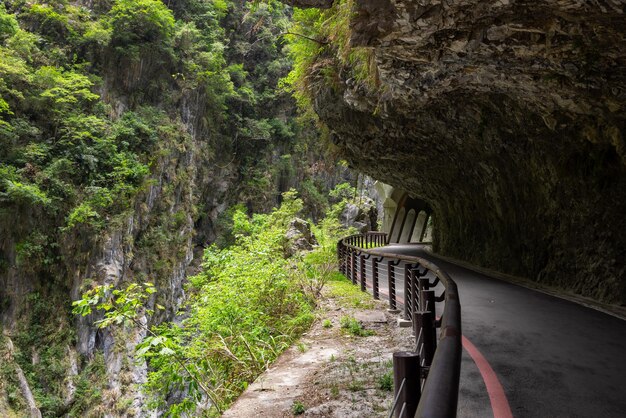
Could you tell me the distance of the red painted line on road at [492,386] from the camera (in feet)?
11.6

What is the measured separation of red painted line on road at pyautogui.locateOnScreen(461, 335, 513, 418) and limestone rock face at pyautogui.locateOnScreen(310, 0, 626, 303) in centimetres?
424

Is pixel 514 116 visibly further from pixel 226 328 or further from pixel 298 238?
pixel 298 238

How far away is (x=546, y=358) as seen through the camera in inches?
194

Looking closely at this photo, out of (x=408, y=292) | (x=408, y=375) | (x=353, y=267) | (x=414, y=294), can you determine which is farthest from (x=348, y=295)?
(x=408, y=375)

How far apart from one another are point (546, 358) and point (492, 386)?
→ 130cm

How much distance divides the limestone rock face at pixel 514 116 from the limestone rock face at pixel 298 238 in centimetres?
591

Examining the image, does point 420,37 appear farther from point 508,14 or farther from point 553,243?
point 553,243

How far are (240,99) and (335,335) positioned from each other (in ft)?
108

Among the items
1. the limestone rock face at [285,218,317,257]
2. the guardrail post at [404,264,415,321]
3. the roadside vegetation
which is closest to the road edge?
the guardrail post at [404,264,415,321]

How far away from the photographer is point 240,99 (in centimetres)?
3691

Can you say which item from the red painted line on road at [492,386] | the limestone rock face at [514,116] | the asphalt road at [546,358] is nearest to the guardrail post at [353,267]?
the limestone rock face at [514,116]

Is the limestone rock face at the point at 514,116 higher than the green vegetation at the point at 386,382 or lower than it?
higher

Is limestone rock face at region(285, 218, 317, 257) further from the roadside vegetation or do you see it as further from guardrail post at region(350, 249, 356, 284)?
the roadside vegetation

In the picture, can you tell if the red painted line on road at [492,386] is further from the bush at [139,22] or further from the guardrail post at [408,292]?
the bush at [139,22]
